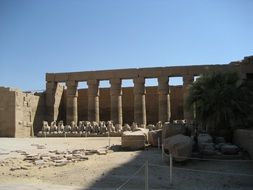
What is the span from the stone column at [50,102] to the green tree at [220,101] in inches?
679

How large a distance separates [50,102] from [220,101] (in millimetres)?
18887

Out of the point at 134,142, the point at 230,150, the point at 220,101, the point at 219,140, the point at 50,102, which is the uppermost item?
the point at 50,102

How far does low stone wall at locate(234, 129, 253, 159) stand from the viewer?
45.0 feet

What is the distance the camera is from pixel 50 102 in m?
33.6

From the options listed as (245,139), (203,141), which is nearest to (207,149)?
(203,141)

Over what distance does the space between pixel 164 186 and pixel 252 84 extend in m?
11.7

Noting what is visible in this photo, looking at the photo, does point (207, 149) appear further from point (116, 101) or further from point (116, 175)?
point (116, 101)

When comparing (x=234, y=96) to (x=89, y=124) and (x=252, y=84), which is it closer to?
(x=252, y=84)

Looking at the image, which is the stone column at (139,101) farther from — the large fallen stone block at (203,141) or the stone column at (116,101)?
the large fallen stone block at (203,141)

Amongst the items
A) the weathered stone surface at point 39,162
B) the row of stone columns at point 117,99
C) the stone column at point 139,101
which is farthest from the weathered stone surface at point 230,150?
the stone column at point 139,101

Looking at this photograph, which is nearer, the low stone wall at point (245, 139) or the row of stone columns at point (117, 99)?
the low stone wall at point (245, 139)

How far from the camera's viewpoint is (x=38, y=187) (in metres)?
9.56

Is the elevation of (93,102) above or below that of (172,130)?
→ above

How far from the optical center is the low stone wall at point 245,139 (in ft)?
45.0
